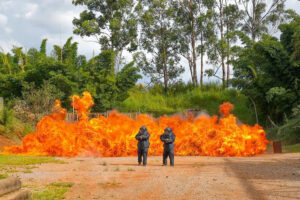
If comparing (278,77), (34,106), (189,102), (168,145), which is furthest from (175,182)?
(189,102)

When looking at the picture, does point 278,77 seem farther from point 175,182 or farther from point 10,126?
point 10,126

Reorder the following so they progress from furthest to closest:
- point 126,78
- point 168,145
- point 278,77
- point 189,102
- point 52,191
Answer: point 189,102 < point 126,78 < point 278,77 < point 168,145 < point 52,191

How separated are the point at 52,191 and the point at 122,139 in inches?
325

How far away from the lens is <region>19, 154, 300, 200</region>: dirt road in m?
6.45

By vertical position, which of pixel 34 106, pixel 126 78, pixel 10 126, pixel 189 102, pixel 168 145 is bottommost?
pixel 168 145

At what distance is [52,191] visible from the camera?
6.52 meters

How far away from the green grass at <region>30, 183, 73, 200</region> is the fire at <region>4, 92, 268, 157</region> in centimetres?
731

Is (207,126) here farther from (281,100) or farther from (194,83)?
(194,83)

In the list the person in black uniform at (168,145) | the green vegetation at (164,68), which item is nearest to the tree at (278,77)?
the green vegetation at (164,68)

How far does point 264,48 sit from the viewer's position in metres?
20.6

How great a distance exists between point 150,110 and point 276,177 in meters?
19.6

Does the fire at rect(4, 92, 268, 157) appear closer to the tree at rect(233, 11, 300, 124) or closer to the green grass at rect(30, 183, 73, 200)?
the tree at rect(233, 11, 300, 124)

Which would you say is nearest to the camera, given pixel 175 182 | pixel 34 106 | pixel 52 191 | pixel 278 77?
pixel 52 191

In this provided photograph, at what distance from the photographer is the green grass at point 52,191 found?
602 centimetres
